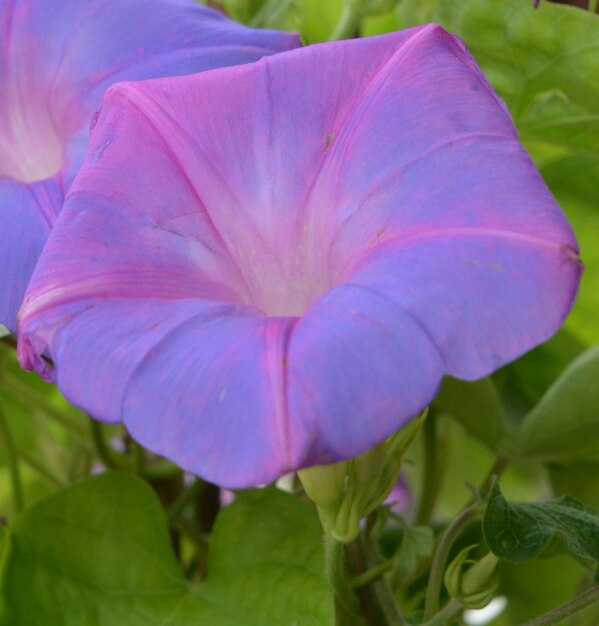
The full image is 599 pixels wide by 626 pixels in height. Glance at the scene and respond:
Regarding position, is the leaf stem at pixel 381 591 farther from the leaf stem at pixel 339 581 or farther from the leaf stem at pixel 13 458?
the leaf stem at pixel 13 458

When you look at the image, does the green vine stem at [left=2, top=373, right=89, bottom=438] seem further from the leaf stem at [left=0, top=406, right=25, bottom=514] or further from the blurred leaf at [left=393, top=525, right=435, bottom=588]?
the blurred leaf at [left=393, top=525, right=435, bottom=588]

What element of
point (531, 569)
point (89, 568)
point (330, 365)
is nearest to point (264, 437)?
point (330, 365)

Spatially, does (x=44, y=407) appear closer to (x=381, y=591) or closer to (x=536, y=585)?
(x=381, y=591)

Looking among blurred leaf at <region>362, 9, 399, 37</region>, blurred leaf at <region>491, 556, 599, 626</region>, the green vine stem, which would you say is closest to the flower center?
the green vine stem

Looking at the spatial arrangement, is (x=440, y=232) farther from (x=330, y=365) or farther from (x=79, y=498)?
(x=79, y=498)

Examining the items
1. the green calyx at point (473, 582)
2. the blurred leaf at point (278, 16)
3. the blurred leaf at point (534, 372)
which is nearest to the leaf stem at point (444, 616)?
the green calyx at point (473, 582)

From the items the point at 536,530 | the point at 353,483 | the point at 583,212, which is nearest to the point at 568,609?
the point at 536,530
